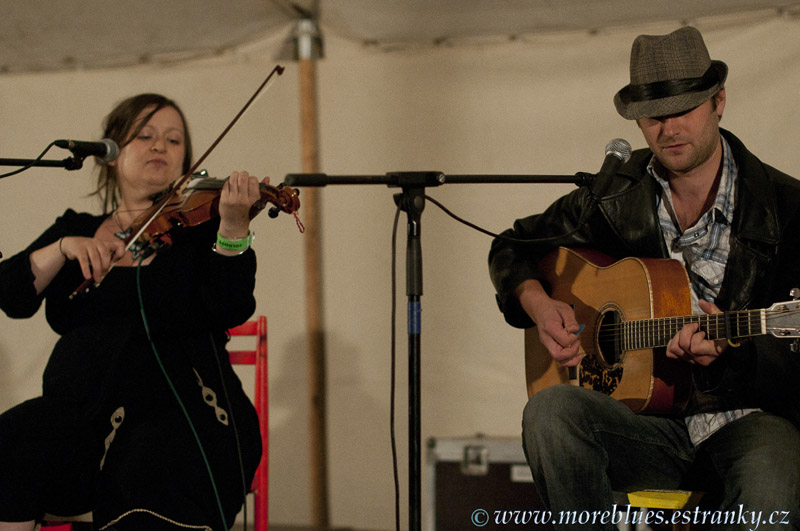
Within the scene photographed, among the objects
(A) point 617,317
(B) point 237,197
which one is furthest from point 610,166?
(B) point 237,197

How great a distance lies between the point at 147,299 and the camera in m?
2.07

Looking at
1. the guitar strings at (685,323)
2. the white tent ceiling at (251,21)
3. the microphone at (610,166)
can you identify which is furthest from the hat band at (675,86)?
the white tent ceiling at (251,21)

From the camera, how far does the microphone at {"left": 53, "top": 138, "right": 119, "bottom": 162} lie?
180 centimetres

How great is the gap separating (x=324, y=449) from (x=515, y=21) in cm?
189

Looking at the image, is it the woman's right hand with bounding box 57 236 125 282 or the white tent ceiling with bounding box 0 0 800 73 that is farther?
the white tent ceiling with bounding box 0 0 800 73

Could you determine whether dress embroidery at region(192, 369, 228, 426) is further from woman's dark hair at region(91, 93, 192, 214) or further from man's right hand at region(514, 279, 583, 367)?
man's right hand at region(514, 279, 583, 367)

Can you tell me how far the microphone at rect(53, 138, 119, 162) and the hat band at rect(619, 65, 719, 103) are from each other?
129cm

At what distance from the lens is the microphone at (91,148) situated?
180 centimetres

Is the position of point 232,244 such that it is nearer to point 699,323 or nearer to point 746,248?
point 699,323

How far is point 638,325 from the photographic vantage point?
187cm

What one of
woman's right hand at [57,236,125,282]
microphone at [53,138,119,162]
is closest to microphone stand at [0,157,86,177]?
microphone at [53,138,119,162]

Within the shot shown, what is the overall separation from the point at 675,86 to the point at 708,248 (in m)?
0.40

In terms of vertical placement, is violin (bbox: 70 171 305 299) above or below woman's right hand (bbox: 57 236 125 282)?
above

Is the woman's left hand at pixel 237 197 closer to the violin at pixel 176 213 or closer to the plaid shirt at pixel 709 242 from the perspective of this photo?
the violin at pixel 176 213
